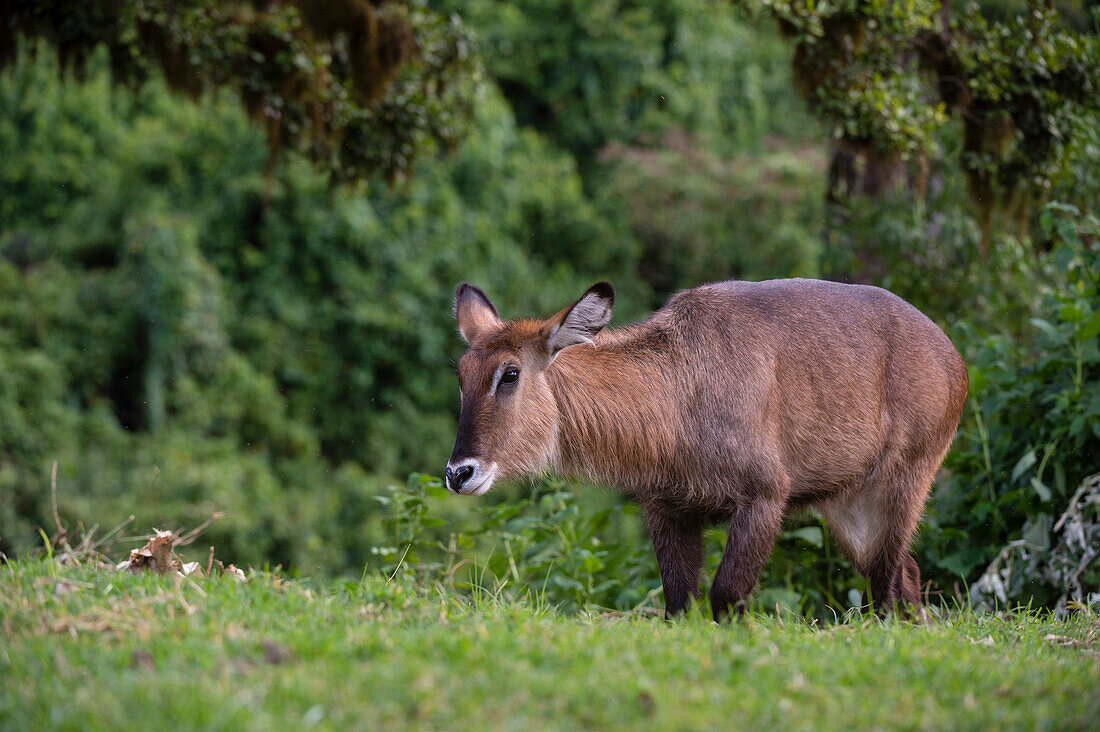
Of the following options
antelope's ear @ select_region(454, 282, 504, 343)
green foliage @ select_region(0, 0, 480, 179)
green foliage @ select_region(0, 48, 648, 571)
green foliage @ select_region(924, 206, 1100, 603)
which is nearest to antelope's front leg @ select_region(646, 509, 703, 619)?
antelope's ear @ select_region(454, 282, 504, 343)

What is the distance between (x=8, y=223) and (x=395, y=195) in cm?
453

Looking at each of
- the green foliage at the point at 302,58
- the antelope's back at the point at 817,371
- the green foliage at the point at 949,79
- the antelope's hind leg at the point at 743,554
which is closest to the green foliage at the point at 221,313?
the green foliage at the point at 302,58

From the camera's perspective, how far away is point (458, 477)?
14.3 ft

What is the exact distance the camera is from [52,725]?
2398 mm

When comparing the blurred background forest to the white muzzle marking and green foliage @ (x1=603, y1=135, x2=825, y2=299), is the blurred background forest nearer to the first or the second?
green foliage @ (x1=603, y1=135, x2=825, y2=299)

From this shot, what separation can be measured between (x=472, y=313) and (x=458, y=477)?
1.03m

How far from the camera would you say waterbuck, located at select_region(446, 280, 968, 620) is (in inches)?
175

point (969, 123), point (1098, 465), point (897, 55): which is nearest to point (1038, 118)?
point (969, 123)

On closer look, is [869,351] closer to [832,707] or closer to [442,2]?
[832,707]

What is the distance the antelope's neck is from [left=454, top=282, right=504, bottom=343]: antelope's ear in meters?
0.47

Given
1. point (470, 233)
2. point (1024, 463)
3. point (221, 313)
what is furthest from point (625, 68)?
point (1024, 463)

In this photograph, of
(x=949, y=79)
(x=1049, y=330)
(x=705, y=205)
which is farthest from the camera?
(x=705, y=205)

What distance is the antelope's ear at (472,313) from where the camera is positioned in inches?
197

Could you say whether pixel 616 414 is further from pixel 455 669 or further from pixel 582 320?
pixel 455 669
